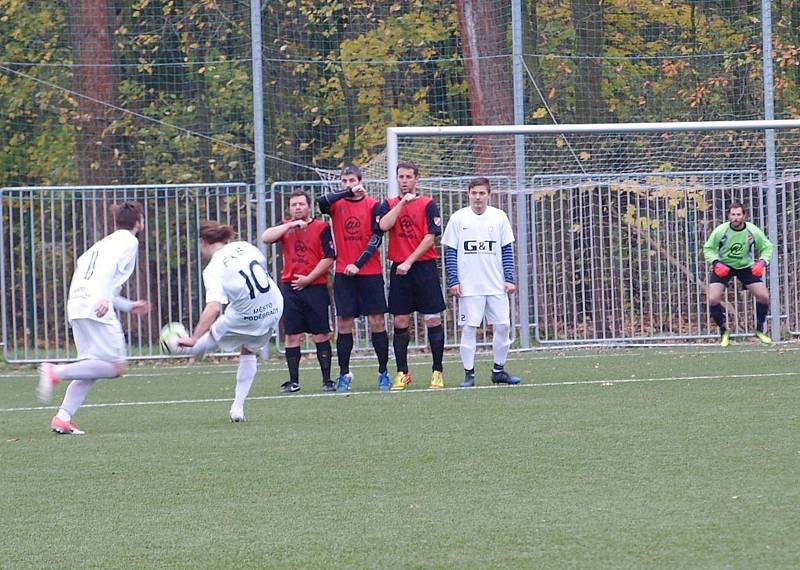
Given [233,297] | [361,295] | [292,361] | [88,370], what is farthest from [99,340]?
[361,295]

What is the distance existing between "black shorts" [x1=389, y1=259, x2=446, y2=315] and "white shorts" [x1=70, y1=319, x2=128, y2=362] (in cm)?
331

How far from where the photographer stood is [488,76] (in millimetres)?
17891

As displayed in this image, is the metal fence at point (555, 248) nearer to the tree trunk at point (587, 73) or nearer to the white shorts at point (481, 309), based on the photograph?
the tree trunk at point (587, 73)

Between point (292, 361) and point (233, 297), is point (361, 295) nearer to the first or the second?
point (292, 361)

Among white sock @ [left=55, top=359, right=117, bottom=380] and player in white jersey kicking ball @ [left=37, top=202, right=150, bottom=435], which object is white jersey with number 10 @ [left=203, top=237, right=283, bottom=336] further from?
white sock @ [left=55, top=359, right=117, bottom=380]

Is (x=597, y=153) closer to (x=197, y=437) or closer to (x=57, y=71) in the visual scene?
(x=57, y=71)

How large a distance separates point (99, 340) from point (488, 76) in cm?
983

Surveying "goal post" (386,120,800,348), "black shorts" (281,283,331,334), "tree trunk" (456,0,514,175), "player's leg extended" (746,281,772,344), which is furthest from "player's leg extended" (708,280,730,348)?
"black shorts" (281,283,331,334)

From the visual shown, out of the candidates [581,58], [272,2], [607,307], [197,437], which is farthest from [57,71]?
[197,437]

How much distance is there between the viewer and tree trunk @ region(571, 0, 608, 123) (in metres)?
19.5

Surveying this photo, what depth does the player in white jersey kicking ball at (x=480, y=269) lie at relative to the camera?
38.8ft

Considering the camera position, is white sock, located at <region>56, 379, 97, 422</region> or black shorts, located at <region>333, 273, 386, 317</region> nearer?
white sock, located at <region>56, 379, 97, 422</region>

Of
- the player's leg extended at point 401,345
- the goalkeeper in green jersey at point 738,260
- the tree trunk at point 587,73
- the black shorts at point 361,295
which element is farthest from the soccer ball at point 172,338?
the tree trunk at point 587,73

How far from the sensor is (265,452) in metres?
7.95
